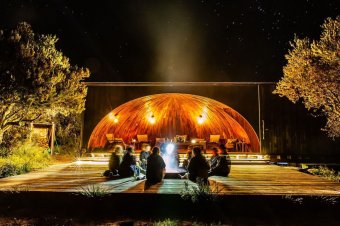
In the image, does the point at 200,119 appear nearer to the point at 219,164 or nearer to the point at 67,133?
the point at 67,133

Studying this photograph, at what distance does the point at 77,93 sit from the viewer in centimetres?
1080

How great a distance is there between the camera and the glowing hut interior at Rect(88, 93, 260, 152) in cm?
1563

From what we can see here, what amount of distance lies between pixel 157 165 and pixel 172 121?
12.0m

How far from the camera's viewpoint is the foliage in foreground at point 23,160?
9.04 meters

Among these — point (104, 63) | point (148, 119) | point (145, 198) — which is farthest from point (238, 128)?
point (145, 198)

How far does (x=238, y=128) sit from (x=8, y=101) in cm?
1195

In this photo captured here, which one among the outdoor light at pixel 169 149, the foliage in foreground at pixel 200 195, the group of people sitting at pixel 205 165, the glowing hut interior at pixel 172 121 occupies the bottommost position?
the foliage in foreground at pixel 200 195

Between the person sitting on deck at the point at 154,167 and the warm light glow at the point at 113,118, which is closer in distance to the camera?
the person sitting on deck at the point at 154,167

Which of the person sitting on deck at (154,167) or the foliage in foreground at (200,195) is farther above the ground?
the person sitting on deck at (154,167)

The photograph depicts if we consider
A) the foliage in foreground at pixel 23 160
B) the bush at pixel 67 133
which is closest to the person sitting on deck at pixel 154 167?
the foliage in foreground at pixel 23 160

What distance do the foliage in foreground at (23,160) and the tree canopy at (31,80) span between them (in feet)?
3.28

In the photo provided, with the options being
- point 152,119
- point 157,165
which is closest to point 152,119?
point 152,119

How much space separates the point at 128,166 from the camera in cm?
809

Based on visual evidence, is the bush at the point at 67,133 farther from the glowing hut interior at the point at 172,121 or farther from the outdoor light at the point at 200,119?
the outdoor light at the point at 200,119
